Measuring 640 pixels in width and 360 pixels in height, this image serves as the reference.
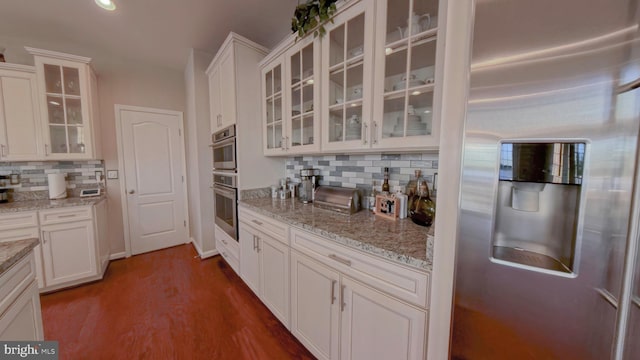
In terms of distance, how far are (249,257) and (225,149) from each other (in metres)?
1.13

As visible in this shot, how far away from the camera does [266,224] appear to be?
60.6 inches

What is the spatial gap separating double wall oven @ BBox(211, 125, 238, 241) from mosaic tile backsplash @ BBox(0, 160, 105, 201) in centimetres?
148

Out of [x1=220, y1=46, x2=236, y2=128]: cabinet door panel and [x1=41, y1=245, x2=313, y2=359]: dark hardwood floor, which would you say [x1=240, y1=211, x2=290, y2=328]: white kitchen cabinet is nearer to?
[x1=41, y1=245, x2=313, y2=359]: dark hardwood floor

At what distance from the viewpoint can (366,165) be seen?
1592 millimetres

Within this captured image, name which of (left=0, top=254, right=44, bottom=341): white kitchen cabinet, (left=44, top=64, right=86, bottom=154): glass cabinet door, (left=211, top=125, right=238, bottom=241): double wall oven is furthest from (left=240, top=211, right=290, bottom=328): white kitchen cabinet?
(left=44, top=64, right=86, bottom=154): glass cabinet door

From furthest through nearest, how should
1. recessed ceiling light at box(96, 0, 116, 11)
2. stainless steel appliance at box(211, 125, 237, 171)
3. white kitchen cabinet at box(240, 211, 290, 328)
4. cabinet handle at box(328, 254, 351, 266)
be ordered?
stainless steel appliance at box(211, 125, 237, 171)
recessed ceiling light at box(96, 0, 116, 11)
white kitchen cabinet at box(240, 211, 290, 328)
cabinet handle at box(328, 254, 351, 266)

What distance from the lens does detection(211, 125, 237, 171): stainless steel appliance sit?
1.97m

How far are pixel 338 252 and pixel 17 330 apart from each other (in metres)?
1.33

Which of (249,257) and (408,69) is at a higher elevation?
(408,69)

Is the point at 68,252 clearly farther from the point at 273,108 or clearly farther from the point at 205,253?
the point at 273,108

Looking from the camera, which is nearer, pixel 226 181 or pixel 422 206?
pixel 422 206

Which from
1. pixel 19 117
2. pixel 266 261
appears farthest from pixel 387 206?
pixel 19 117

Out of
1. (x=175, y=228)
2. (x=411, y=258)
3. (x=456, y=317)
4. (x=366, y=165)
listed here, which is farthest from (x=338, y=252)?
(x=175, y=228)

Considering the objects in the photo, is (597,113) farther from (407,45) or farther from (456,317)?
(407,45)
